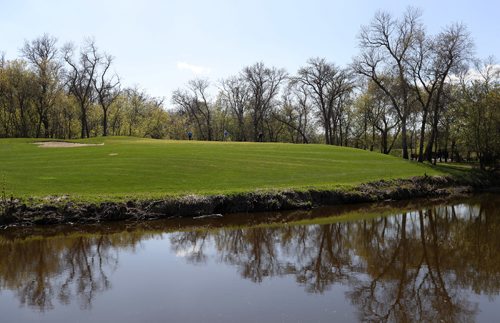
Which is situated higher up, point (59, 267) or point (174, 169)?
point (174, 169)

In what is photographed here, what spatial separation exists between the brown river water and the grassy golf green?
3.81 metres

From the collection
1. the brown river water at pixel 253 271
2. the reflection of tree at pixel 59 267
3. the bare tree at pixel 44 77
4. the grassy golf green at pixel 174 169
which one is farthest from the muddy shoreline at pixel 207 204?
the bare tree at pixel 44 77

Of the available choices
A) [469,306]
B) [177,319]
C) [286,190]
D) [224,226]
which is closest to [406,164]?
[286,190]

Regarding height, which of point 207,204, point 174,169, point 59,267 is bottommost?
point 59,267

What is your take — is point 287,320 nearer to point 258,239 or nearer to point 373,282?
point 373,282

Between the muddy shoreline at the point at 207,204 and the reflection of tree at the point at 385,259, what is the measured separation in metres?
4.30

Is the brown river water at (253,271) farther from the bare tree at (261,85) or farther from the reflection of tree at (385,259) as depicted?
the bare tree at (261,85)

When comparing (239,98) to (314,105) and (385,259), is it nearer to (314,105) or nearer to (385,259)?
(314,105)

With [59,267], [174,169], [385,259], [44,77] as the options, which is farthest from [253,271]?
[44,77]

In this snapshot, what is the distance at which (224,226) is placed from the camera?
19016 millimetres

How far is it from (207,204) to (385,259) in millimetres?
10966

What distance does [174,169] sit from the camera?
27516mm

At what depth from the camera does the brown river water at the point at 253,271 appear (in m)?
8.99

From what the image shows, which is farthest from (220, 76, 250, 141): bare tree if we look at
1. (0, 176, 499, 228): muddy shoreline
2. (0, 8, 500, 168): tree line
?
(0, 176, 499, 228): muddy shoreline
